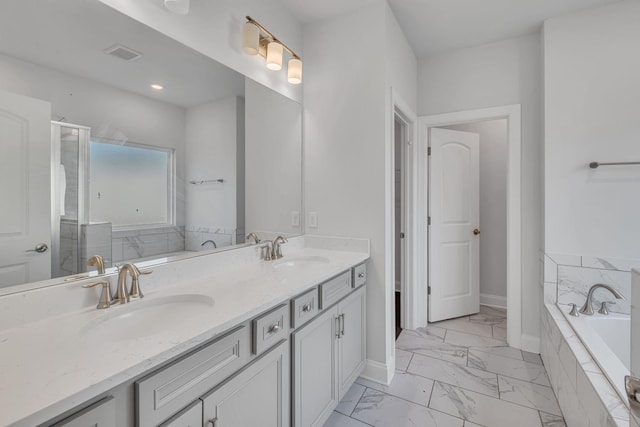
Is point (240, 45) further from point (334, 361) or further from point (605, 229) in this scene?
point (605, 229)

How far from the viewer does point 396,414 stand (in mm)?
1758

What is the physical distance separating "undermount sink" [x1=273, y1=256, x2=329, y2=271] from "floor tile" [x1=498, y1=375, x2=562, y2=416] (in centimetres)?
144

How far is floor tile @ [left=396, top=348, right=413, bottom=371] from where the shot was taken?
2241 mm

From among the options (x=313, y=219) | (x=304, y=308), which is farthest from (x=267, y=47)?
(x=304, y=308)

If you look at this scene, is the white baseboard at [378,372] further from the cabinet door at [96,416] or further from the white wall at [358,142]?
the cabinet door at [96,416]

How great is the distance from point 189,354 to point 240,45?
1.70 m

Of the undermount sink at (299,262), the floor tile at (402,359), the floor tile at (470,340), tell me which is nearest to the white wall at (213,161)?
the undermount sink at (299,262)

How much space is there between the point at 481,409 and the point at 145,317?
192 cm

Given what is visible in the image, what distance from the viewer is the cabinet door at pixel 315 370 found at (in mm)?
1336

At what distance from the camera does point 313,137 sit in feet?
7.55

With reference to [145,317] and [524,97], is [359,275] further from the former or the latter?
[524,97]

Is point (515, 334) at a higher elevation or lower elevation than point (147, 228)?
lower

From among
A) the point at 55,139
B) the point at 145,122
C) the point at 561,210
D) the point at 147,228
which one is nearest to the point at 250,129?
the point at 145,122

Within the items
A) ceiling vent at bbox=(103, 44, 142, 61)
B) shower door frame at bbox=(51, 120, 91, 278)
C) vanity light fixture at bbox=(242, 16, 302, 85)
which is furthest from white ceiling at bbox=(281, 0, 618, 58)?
shower door frame at bbox=(51, 120, 91, 278)
